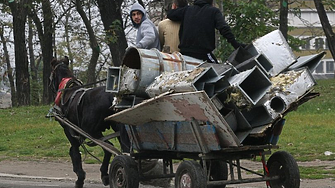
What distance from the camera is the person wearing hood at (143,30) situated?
30.8 feet

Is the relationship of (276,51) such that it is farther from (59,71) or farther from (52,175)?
(52,175)

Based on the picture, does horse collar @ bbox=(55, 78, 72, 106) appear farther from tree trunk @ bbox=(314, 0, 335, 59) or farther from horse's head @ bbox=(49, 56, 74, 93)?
tree trunk @ bbox=(314, 0, 335, 59)

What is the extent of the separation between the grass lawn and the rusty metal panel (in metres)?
3.41

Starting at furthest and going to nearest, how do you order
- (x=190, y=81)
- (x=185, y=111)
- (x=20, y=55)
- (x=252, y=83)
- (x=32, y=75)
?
(x=32, y=75)
(x=20, y=55)
(x=185, y=111)
(x=252, y=83)
(x=190, y=81)

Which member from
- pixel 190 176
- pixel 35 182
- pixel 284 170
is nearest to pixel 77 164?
pixel 35 182

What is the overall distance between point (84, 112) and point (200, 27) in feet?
9.95

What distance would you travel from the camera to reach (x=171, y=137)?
815cm

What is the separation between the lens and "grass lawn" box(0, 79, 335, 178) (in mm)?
14061

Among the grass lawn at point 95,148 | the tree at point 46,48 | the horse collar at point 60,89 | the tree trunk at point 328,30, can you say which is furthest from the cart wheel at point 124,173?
the tree at point 46,48

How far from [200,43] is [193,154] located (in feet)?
4.93

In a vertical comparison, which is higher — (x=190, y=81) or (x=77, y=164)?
(x=190, y=81)

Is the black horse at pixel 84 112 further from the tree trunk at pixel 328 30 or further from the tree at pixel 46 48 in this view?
the tree at pixel 46 48

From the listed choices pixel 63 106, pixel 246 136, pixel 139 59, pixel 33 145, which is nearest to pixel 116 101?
pixel 139 59

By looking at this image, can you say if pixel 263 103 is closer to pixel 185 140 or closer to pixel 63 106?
pixel 185 140
